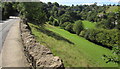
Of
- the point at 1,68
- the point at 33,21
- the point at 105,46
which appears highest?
the point at 1,68

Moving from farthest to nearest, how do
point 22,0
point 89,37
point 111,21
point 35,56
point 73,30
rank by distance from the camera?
point 111,21 → point 73,30 → point 89,37 → point 22,0 → point 35,56

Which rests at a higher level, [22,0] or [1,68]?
[22,0]

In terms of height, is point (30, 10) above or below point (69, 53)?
above

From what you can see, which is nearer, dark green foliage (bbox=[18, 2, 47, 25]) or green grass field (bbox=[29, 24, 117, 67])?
green grass field (bbox=[29, 24, 117, 67])

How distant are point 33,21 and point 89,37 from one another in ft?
71.9

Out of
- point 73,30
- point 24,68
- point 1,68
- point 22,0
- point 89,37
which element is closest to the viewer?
point 24,68

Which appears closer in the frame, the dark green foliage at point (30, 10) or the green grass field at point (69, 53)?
the green grass field at point (69, 53)

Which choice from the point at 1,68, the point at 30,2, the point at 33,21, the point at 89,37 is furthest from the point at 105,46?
the point at 1,68

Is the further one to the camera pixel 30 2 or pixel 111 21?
pixel 111 21

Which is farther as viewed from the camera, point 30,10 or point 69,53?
point 30,10

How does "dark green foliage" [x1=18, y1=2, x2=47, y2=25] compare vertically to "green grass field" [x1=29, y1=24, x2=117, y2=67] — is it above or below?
above

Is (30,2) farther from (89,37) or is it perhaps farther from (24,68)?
(24,68)

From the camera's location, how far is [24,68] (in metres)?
5.17

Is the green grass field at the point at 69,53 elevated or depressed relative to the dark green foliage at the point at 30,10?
depressed
